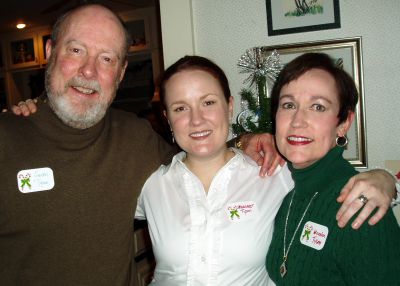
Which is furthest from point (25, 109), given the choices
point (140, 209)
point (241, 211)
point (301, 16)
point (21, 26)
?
point (21, 26)

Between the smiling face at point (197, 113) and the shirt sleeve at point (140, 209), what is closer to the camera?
the smiling face at point (197, 113)

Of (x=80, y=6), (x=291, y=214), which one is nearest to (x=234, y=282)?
(x=291, y=214)

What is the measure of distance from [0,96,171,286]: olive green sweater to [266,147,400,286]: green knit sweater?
74 centimetres

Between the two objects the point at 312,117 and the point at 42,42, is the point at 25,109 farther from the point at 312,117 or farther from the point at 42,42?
the point at 42,42

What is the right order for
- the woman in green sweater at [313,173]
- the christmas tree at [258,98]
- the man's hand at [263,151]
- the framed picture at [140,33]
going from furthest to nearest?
1. the framed picture at [140,33]
2. the christmas tree at [258,98]
3. the man's hand at [263,151]
4. the woman in green sweater at [313,173]

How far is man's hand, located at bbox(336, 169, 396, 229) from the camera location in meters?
1.19

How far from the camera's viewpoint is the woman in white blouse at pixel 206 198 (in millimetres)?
1501

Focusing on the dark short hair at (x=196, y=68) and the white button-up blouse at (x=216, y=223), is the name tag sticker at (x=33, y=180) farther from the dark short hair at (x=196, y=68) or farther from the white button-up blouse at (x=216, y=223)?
the dark short hair at (x=196, y=68)

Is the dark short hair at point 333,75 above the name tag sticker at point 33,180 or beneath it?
above

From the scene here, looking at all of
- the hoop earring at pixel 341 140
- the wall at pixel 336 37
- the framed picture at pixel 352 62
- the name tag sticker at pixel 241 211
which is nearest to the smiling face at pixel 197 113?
the name tag sticker at pixel 241 211

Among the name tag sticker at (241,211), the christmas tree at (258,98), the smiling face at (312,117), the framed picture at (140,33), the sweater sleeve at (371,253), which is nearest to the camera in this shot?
the sweater sleeve at (371,253)

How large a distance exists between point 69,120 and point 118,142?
0.90ft

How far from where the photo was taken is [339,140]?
4.88ft

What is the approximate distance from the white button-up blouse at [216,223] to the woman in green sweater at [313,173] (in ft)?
0.31
